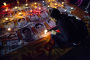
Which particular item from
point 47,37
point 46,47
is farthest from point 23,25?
point 46,47

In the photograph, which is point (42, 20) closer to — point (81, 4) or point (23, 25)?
point (23, 25)

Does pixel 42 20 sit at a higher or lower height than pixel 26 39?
higher

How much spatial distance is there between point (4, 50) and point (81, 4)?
5704 mm

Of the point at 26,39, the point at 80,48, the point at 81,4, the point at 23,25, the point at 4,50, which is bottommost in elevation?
the point at 80,48

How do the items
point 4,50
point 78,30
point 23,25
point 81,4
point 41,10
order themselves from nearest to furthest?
1. point 78,30
2. point 4,50
3. point 23,25
4. point 41,10
5. point 81,4

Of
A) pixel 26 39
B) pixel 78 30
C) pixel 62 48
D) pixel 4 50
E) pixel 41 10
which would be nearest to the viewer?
pixel 78 30

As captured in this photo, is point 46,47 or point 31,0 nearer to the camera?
point 46,47

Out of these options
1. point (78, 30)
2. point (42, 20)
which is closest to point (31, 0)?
point (42, 20)

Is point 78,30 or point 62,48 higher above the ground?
point 78,30

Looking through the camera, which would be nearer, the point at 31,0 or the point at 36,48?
the point at 36,48

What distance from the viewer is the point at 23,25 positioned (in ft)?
12.0

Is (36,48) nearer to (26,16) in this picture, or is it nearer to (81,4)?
(26,16)

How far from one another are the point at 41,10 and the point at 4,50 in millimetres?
3069

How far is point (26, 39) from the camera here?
312 centimetres
